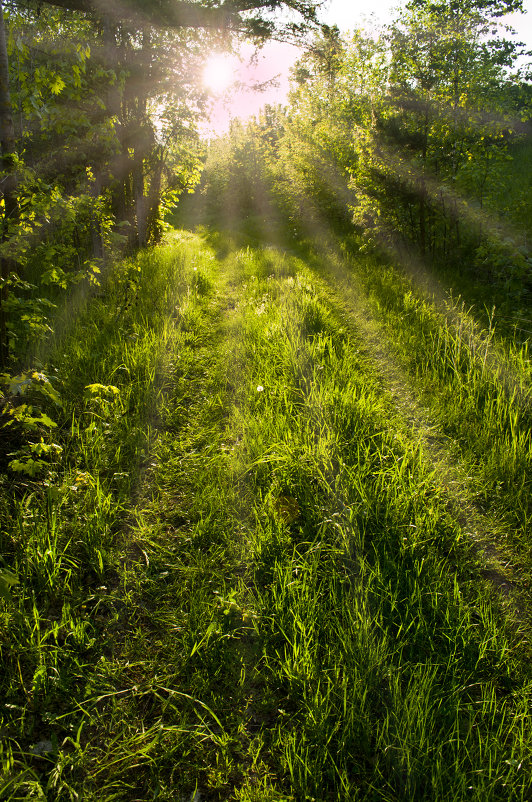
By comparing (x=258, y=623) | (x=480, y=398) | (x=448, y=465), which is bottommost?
(x=258, y=623)

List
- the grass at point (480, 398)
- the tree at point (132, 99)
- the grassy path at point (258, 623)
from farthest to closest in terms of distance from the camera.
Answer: the tree at point (132, 99) < the grass at point (480, 398) < the grassy path at point (258, 623)

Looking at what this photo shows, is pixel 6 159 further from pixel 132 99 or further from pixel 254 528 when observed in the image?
pixel 132 99

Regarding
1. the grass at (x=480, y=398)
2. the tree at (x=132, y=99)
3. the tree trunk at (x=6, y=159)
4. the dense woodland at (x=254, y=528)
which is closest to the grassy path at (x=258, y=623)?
the dense woodland at (x=254, y=528)

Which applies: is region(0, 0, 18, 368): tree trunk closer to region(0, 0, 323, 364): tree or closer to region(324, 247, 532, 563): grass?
region(0, 0, 323, 364): tree

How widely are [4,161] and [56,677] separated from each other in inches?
127

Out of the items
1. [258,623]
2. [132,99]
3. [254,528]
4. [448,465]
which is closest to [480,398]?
[448,465]

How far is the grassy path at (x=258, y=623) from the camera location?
4.46 ft

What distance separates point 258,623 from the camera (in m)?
1.85

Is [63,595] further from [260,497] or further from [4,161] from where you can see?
[4,161]

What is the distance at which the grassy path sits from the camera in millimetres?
1358

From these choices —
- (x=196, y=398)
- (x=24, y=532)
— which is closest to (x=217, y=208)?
(x=196, y=398)

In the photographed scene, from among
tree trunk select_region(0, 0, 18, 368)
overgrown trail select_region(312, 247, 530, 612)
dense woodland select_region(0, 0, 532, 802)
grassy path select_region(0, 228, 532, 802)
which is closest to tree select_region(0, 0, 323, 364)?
dense woodland select_region(0, 0, 532, 802)

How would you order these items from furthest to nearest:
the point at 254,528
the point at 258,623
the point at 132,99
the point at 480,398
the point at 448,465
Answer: the point at 132,99 → the point at 480,398 → the point at 448,465 → the point at 254,528 → the point at 258,623

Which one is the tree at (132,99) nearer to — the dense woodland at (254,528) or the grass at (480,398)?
the dense woodland at (254,528)
